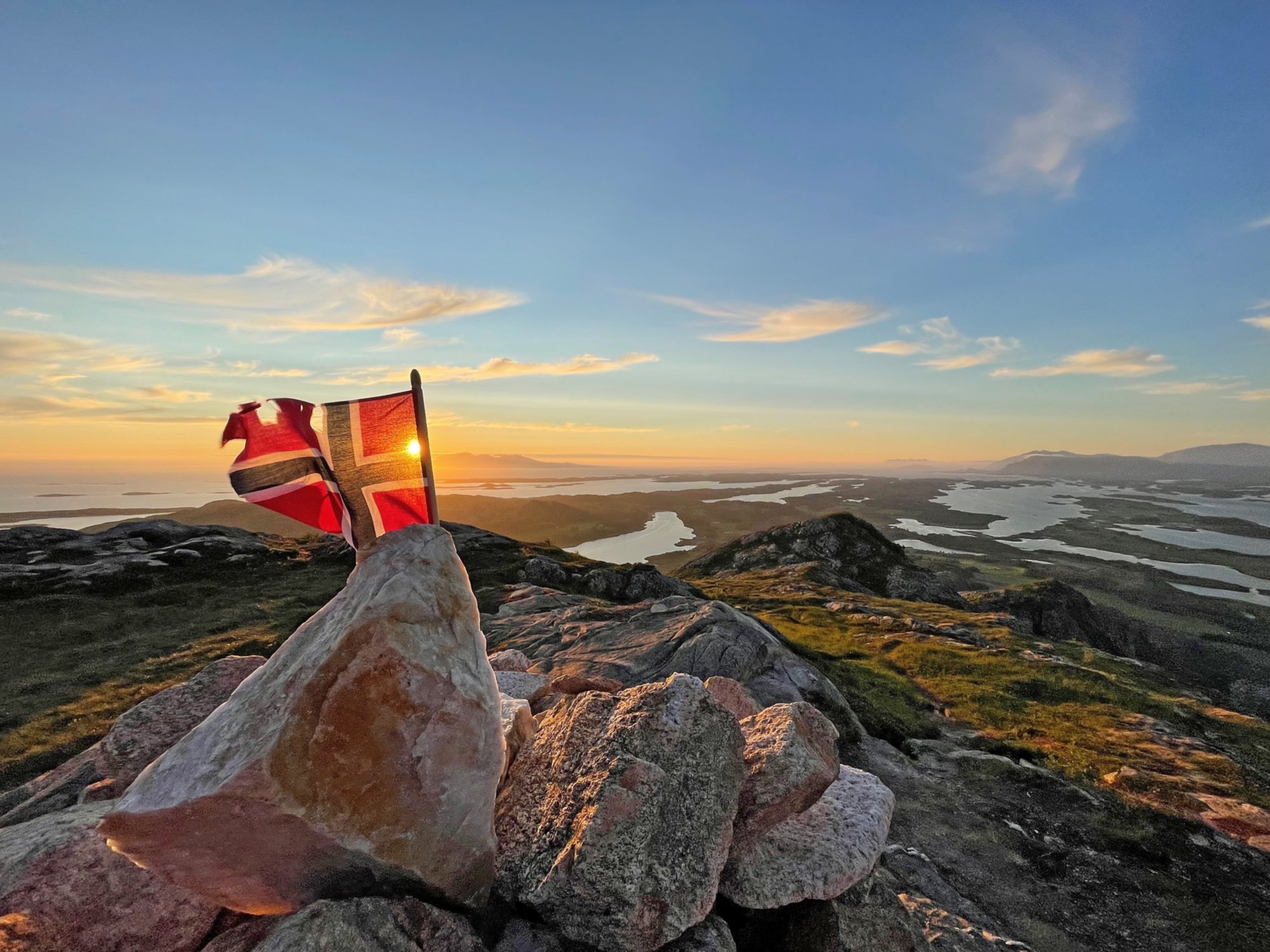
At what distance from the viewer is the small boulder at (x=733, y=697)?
1252 cm

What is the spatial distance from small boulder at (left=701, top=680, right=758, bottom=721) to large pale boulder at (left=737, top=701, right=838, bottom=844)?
149 cm

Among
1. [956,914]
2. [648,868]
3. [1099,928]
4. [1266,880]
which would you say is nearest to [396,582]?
[648,868]

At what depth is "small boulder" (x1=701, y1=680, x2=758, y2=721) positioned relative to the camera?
1252 cm

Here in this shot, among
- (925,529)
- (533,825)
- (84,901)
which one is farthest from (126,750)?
(925,529)

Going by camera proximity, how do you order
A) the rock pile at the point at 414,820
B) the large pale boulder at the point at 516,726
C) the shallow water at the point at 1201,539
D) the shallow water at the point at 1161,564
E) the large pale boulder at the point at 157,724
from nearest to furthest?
the rock pile at the point at 414,820 → the large pale boulder at the point at 157,724 → the large pale boulder at the point at 516,726 → the shallow water at the point at 1161,564 → the shallow water at the point at 1201,539

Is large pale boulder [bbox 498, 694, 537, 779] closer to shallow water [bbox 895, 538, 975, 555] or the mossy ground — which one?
the mossy ground

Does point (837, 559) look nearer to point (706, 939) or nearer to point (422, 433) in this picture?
point (706, 939)

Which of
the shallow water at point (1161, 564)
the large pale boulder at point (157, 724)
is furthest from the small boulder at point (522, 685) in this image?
the shallow water at point (1161, 564)

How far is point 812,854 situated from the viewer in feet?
30.0

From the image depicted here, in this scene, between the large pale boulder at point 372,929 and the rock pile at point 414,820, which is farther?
the rock pile at point 414,820

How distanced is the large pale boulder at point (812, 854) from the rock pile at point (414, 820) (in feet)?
0.12

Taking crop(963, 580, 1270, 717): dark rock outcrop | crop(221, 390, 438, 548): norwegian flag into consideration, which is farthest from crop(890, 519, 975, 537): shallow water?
crop(221, 390, 438, 548): norwegian flag

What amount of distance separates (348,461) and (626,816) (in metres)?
6.96

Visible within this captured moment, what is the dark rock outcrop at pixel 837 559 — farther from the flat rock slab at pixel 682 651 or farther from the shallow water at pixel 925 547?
the shallow water at pixel 925 547
